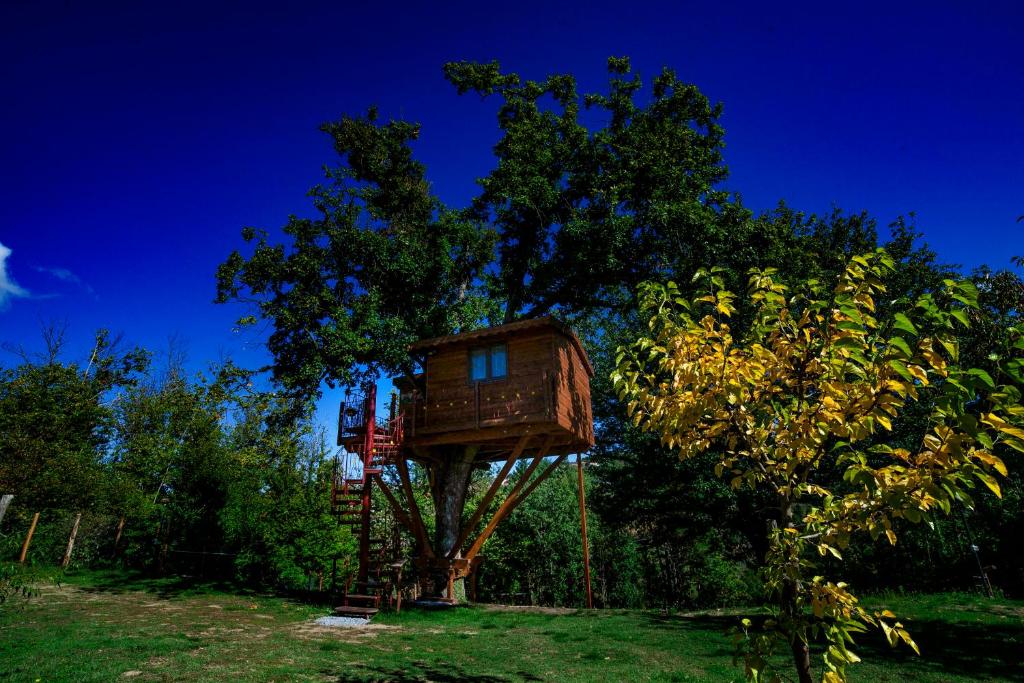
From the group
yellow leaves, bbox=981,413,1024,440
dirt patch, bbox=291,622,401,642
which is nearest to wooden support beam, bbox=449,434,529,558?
dirt patch, bbox=291,622,401,642

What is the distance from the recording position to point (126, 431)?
31.2 metres

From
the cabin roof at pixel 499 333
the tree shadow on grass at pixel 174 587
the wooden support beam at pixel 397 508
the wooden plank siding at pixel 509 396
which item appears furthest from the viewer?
the wooden support beam at pixel 397 508

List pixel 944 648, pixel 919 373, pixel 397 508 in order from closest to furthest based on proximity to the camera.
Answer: pixel 919 373
pixel 944 648
pixel 397 508

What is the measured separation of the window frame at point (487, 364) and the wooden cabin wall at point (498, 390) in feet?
0.23

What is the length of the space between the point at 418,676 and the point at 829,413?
799 centimetres

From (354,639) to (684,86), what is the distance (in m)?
23.4

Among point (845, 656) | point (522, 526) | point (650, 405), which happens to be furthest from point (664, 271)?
Answer: point (522, 526)

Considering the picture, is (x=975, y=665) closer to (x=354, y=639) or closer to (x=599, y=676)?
(x=599, y=676)

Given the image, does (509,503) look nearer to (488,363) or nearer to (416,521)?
(416,521)

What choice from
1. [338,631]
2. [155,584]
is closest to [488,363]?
[338,631]

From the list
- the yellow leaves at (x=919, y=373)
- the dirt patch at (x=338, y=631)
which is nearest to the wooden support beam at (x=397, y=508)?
the dirt patch at (x=338, y=631)

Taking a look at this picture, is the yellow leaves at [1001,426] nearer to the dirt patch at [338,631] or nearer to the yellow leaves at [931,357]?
the yellow leaves at [931,357]

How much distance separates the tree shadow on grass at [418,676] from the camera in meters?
8.45

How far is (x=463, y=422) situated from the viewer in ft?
57.3
